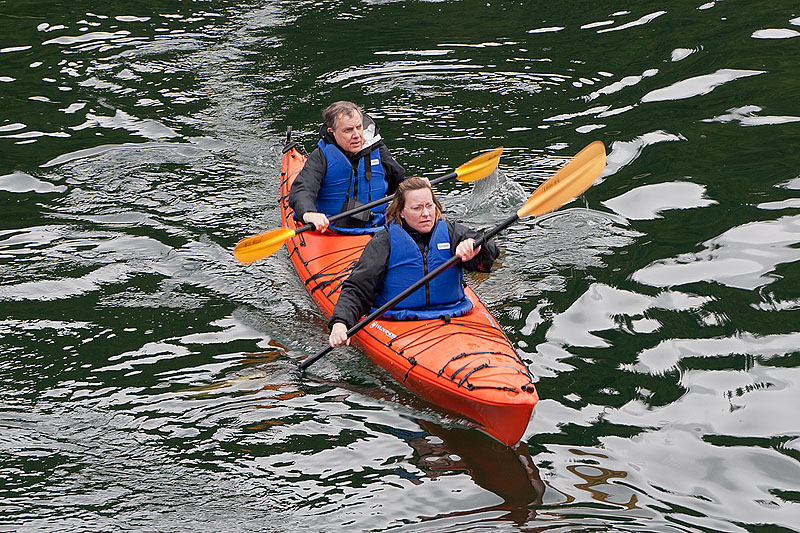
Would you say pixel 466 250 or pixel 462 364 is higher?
pixel 466 250

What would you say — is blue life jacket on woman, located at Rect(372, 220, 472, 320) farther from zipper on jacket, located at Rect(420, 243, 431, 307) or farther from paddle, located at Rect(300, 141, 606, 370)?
paddle, located at Rect(300, 141, 606, 370)

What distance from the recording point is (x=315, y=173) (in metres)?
7.46

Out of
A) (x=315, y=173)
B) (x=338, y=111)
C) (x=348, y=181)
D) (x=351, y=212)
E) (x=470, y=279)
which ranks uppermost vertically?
(x=338, y=111)

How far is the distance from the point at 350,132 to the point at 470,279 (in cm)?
152

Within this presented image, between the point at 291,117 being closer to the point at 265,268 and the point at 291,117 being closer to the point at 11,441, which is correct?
the point at 265,268

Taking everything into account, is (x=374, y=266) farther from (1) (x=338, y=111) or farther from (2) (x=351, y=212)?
(1) (x=338, y=111)

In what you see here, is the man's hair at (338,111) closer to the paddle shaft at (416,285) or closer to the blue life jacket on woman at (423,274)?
the blue life jacket on woman at (423,274)

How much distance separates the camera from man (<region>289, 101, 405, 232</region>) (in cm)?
736

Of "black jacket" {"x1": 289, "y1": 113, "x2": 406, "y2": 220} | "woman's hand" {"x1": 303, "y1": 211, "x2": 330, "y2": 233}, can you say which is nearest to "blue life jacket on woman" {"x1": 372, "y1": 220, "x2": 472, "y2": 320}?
"woman's hand" {"x1": 303, "y1": 211, "x2": 330, "y2": 233}

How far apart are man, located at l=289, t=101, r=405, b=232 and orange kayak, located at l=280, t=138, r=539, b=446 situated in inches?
37.1

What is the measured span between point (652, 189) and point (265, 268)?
360 cm

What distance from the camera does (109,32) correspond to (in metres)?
13.4

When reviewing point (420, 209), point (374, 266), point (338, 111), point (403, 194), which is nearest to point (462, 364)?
point (374, 266)

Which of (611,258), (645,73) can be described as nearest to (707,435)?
(611,258)
